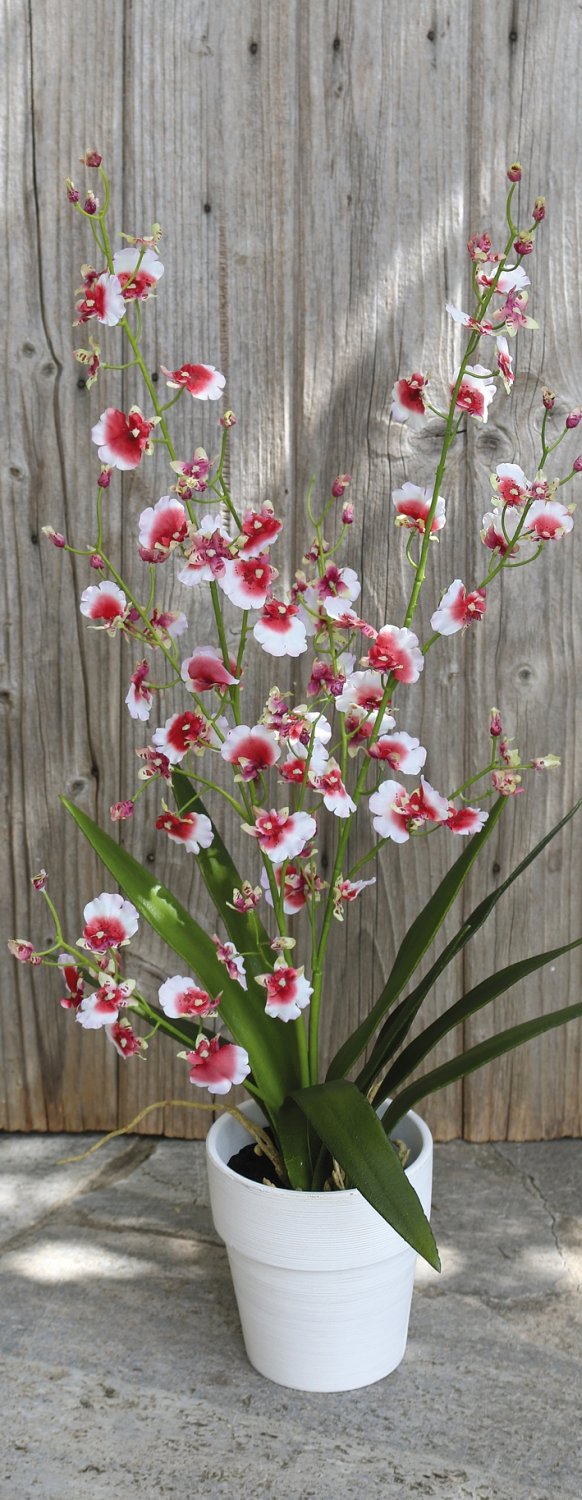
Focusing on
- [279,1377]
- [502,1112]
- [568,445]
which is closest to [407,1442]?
[279,1377]

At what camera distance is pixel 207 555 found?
1181 millimetres

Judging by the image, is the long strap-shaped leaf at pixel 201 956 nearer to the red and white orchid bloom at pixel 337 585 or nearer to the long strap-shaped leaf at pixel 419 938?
the long strap-shaped leaf at pixel 419 938

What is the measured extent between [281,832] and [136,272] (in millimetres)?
518

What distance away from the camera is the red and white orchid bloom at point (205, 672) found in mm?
1292

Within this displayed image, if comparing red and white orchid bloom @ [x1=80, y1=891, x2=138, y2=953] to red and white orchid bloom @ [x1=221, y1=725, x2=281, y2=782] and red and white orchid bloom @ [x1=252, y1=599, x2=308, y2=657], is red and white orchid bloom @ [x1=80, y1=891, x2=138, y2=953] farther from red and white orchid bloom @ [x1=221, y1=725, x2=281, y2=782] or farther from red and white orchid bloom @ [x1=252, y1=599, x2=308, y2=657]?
red and white orchid bloom @ [x1=252, y1=599, x2=308, y2=657]

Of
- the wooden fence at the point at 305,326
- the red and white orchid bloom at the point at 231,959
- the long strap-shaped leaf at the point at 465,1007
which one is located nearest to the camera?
the red and white orchid bloom at the point at 231,959

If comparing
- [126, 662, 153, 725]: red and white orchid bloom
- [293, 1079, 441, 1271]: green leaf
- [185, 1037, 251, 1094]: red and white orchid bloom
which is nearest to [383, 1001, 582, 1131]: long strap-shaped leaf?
[293, 1079, 441, 1271]: green leaf

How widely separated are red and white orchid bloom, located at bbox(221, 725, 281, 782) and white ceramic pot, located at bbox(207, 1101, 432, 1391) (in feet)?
1.48

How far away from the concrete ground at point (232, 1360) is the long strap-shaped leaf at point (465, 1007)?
1.12 ft

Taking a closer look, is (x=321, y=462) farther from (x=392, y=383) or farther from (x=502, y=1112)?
(x=502, y=1112)

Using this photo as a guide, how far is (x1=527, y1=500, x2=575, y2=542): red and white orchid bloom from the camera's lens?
1.19 m

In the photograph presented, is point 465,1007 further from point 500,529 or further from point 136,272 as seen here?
point 136,272

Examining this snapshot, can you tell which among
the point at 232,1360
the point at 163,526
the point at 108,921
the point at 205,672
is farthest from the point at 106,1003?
the point at 232,1360

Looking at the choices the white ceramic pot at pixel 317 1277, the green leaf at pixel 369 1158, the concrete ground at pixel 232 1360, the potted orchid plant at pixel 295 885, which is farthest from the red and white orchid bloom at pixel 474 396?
the concrete ground at pixel 232 1360
